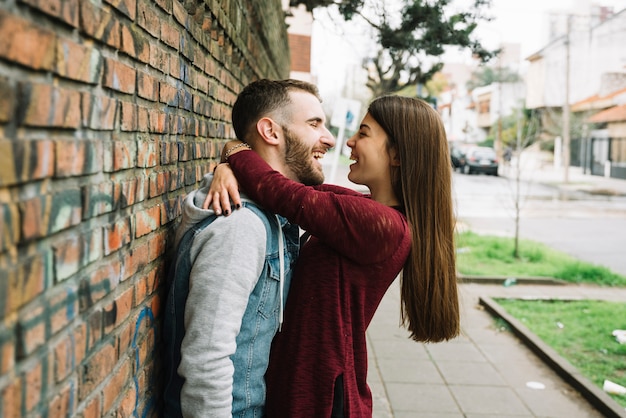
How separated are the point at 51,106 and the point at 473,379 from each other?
5.19 meters

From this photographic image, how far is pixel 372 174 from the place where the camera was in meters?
2.48

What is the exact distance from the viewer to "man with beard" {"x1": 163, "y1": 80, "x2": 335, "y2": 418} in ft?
5.88

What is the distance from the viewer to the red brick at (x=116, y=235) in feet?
5.09

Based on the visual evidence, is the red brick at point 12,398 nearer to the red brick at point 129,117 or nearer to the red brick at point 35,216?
the red brick at point 35,216

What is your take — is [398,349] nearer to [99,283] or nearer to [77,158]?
[99,283]

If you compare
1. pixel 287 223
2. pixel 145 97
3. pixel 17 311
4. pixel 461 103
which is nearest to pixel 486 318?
pixel 287 223

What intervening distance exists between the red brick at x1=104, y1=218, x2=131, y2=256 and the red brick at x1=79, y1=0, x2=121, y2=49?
468 mm

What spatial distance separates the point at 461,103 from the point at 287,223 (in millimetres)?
78558

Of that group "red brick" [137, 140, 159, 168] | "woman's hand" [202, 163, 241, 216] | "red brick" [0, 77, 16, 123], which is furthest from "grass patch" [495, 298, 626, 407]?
"red brick" [0, 77, 16, 123]

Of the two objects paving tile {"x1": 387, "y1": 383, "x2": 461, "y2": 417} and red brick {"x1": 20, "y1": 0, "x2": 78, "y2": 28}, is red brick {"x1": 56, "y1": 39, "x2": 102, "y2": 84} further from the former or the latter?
paving tile {"x1": 387, "y1": 383, "x2": 461, "y2": 417}

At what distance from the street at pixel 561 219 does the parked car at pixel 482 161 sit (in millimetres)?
8991

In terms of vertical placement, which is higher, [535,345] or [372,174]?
[372,174]

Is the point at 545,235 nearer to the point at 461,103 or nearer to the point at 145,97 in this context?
the point at 145,97

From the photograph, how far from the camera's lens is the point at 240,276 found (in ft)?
6.10
